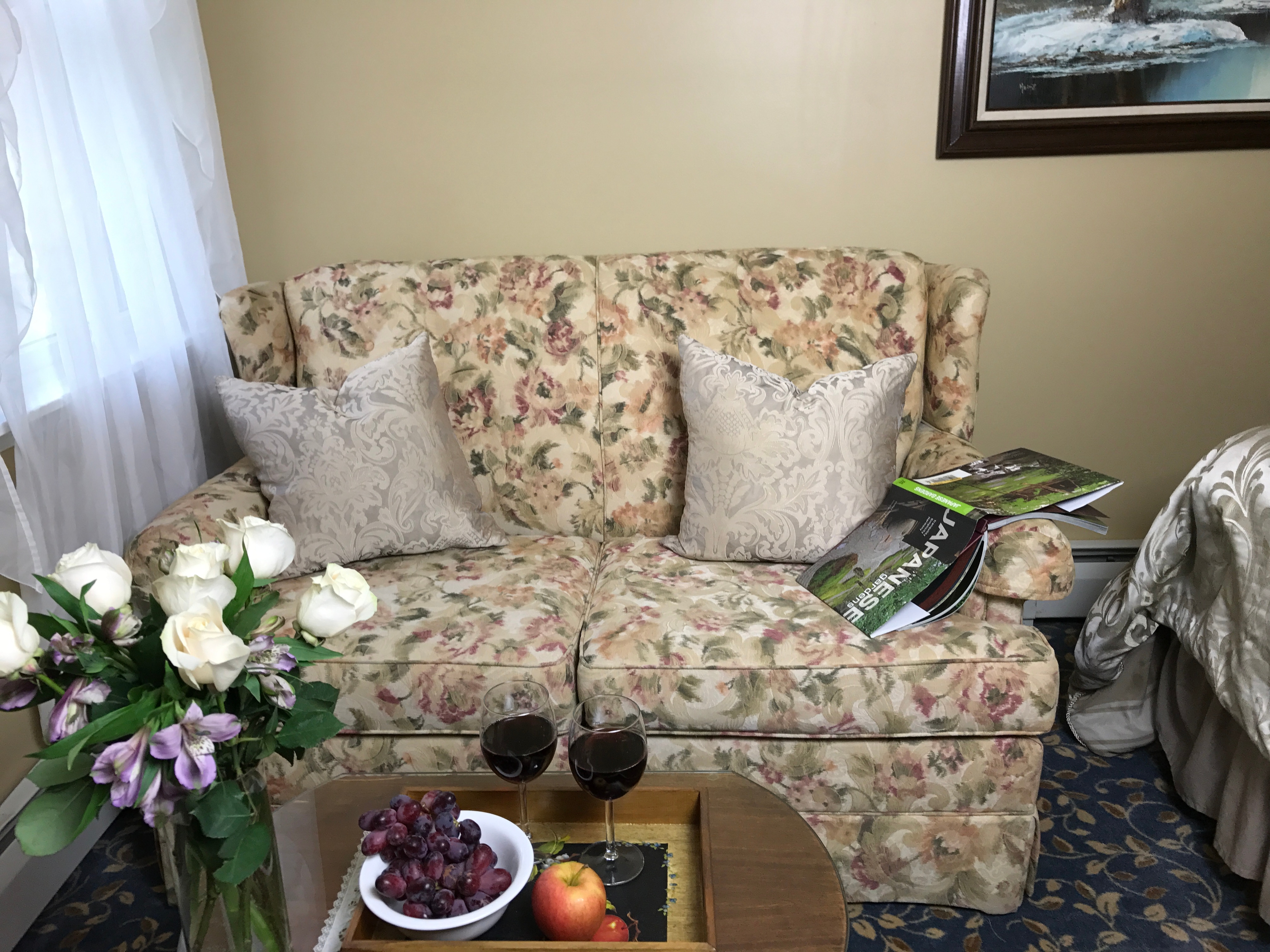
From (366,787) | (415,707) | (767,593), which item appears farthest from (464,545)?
(366,787)

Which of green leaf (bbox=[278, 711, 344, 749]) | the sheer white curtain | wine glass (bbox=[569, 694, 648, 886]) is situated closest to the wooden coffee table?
wine glass (bbox=[569, 694, 648, 886])

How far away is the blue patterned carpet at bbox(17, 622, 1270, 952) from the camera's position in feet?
5.09

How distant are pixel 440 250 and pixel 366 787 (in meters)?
1.55

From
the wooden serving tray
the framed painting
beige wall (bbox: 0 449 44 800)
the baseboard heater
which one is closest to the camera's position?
the wooden serving tray

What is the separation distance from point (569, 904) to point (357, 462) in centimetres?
110

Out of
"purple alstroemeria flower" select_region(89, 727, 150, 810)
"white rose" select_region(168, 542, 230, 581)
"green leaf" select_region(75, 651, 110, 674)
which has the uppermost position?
"white rose" select_region(168, 542, 230, 581)

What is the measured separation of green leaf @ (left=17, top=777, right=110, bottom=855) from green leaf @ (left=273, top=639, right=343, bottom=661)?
17 cm

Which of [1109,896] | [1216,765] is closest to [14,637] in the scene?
[1109,896]

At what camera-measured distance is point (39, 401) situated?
1.64 meters

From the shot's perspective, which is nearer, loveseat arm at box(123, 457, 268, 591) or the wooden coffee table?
the wooden coffee table

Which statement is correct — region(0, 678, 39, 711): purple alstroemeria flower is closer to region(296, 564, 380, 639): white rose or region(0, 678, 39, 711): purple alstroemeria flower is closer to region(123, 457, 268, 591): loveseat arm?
region(296, 564, 380, 639): white rose

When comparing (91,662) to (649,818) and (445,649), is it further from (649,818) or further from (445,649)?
(445,649)

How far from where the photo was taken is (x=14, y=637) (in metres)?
0.70

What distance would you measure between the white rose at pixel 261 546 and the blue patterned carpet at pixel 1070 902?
104 centimetres
